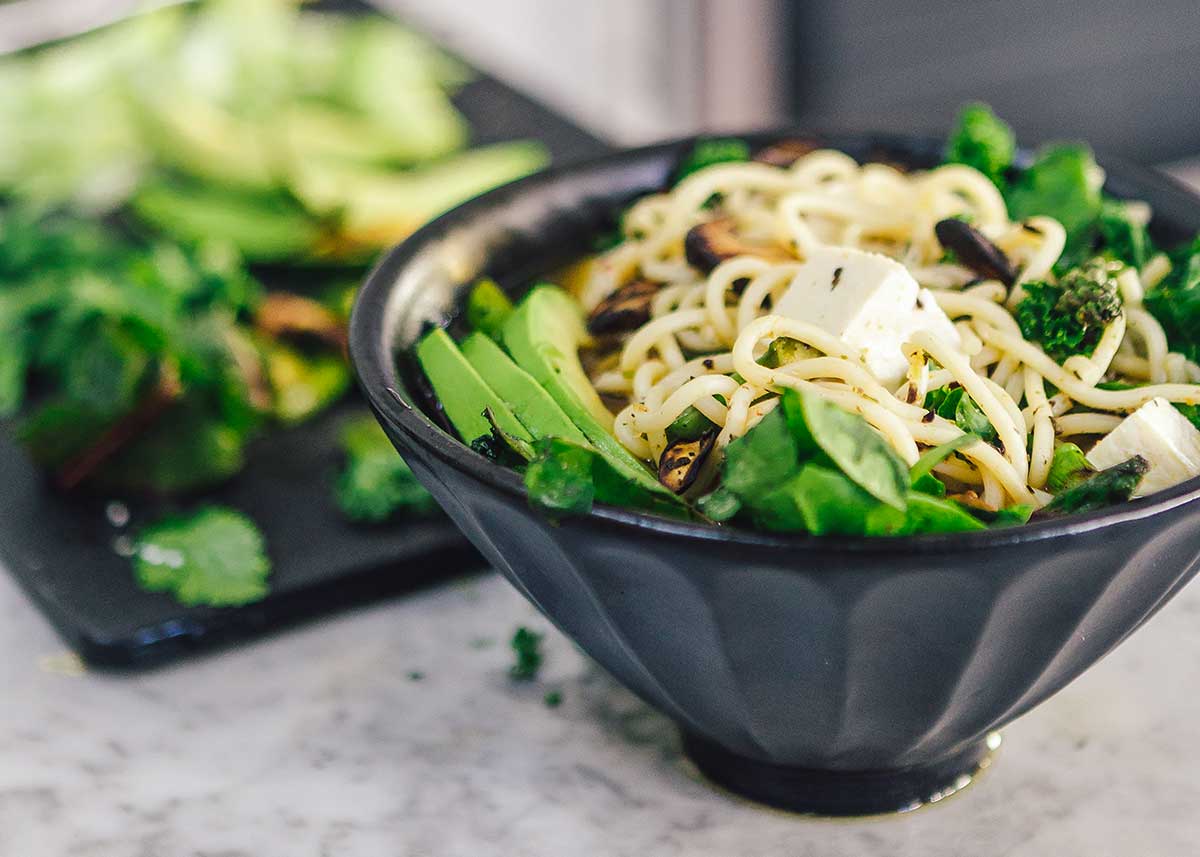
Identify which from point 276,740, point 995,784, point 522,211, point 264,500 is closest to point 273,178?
point 264,500

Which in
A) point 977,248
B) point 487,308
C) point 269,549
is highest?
point 977,248

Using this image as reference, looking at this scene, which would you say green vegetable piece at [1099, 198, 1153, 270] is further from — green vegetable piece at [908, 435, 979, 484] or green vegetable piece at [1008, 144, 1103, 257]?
green vegetable piece at [908, 435, 979, 484]

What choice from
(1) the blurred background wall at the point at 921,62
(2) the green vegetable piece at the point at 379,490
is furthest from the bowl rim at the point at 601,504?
(1) the blurred background wall at the point at 921,62

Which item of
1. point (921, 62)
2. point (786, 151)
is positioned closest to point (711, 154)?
point (786, 151)

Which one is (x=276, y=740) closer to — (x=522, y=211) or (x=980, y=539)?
(x=522, y=211)

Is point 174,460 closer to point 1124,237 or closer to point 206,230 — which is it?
point 206,230

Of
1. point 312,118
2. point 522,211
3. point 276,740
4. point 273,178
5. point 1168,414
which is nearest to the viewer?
point 1168,414

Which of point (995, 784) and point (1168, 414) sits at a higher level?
point (1168, 414)
